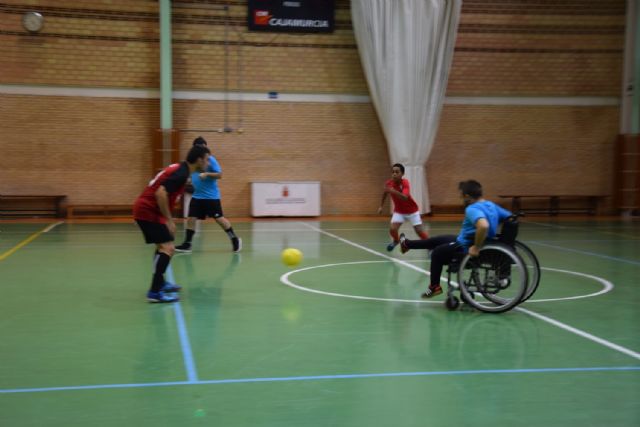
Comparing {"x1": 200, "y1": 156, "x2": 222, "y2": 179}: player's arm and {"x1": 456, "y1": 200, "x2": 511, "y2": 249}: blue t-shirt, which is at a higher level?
{"x1": 200, "y1": 156, "x2": 222, "y2": 179}: player's arm

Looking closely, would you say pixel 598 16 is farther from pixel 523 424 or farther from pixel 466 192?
pixel 523 424

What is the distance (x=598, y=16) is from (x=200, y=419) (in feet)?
74.6

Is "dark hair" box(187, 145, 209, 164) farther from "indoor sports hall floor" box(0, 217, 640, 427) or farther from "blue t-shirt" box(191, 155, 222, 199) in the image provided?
"blue t-shirt" box(191, 155, 222, 199)

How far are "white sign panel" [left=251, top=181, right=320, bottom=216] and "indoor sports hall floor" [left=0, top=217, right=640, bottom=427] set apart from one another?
10.2 meters

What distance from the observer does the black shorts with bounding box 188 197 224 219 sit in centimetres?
1211

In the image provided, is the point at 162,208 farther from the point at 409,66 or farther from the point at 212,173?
the point at 409,66

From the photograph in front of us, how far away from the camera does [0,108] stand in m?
19.8

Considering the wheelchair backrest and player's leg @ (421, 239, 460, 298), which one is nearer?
the wheelchair backrest

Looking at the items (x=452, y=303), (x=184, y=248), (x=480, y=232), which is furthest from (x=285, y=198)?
(x=480, y=232)

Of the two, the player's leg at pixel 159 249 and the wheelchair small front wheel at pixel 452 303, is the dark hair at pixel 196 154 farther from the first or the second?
the wheelchair small front wheel at pixel 452 303

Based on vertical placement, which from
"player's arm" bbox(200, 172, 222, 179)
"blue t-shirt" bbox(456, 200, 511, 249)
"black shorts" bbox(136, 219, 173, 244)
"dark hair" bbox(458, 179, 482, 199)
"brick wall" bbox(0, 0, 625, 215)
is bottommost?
"black shorts" bbox(136, 219, 173, 244)

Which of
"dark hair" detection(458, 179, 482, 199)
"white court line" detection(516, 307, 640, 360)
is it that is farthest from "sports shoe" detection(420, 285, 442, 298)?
"dark hair" detection(458, 179, 482, 199)

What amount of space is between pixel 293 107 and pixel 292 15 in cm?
297

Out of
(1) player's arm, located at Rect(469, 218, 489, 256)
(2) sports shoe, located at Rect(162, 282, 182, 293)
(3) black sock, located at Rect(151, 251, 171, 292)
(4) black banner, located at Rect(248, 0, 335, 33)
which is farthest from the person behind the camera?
(4) black banner, located at Rect(248, 0, 335, 33)
